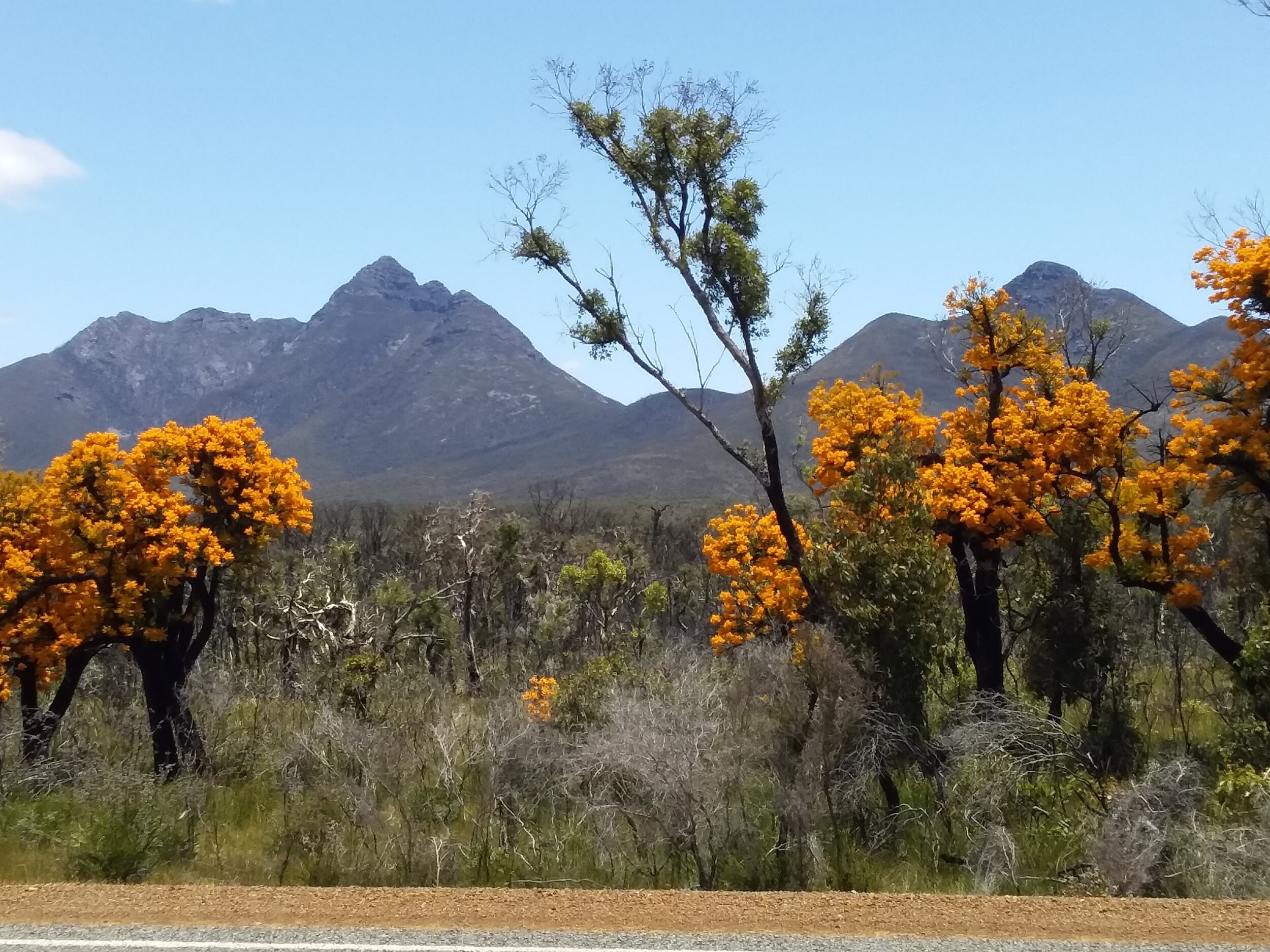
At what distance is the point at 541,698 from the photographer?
808 inches

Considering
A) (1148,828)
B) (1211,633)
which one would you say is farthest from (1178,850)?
(1211,633)

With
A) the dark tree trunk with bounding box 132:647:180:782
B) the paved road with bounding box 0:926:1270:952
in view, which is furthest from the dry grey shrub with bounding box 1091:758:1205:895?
the dark tree trunk with bounding box 132:647:180:782

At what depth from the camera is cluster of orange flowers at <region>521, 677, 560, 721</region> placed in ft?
63.0

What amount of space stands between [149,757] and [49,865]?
6.91 m

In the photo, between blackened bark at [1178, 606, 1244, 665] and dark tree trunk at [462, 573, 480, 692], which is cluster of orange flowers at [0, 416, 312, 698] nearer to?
dark tree trunk at [462, 573, 480, 692]

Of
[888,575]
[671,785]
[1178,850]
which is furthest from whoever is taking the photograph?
[888,575]

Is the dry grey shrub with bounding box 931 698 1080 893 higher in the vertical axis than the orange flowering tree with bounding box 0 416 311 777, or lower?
lower

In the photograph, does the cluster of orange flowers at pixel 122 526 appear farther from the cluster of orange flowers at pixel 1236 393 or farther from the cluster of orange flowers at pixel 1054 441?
the cluster of orange flowers at pixel 1236 393

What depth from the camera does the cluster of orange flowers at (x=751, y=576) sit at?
20016mm

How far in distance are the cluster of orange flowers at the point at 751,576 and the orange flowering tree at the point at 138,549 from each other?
8149 millimetres

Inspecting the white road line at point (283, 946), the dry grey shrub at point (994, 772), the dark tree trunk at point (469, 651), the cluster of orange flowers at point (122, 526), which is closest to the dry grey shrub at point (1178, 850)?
the dry grey shrub at point (994, 772)

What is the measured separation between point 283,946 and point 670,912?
9.67 feet

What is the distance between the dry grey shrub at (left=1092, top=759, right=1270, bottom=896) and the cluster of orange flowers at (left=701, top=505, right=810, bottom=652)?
7.12 meters

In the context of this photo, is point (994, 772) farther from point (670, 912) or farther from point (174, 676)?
point (174, 676)
